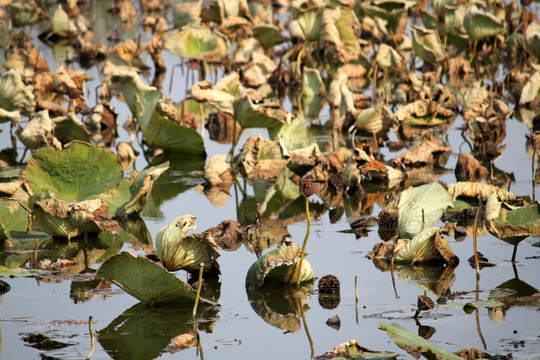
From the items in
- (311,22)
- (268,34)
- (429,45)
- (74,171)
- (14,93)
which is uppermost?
(268,34)

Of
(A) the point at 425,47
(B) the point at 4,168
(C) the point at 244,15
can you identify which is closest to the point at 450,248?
(B) the point at 4,168

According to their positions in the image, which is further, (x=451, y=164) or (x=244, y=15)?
(x=244, y=15)

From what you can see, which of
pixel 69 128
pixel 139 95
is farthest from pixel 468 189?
pixel 69 128

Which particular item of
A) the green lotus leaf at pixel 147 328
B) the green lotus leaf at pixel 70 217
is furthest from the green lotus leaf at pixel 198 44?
the green lotus leaf at pixel 147 328

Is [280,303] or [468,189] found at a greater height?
[468,189]

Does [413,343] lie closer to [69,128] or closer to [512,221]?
[512,221]

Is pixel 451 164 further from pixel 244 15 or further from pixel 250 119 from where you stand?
pixel 244 15

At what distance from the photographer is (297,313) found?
8.76 ft

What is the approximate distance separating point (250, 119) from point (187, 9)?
4.25 m

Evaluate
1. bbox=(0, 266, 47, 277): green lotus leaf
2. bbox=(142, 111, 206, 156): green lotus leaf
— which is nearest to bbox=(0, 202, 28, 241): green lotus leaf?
bbox=(0, 266, 47, 277): green lotus leaf

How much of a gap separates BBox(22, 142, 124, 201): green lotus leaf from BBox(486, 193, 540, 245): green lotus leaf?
1735 millimetres

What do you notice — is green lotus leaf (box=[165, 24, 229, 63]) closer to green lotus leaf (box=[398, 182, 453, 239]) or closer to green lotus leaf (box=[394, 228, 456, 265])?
Result: green lotus leaf (box=[398, 182, 453, 239])

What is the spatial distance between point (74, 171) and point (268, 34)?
14.0 feet

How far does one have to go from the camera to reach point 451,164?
16.0 ft
